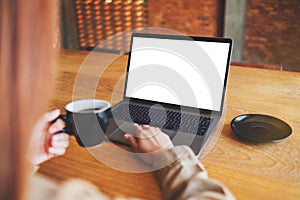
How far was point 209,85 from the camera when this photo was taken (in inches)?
44.2

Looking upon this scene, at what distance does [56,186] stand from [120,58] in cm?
141

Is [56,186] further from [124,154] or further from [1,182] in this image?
[124,154]

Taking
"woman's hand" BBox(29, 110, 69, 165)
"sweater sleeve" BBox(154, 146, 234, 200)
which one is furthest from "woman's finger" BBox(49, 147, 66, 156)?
"sweater sleeve" BBox(154, 146, 234, 200)

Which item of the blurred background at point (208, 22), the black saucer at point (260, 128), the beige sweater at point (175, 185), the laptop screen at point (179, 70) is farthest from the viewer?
the blurred background at point (208, 22)

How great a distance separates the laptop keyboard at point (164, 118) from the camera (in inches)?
40.1

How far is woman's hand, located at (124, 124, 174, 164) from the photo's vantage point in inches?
34.3

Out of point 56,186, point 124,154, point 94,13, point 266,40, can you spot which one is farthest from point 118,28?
point 56,186

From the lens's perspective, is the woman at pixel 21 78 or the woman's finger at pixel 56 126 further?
the woman's finger at pixel 56 126

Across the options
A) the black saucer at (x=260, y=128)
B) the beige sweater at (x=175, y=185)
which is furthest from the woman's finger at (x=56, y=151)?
the black saucer at (x=260, y=128)

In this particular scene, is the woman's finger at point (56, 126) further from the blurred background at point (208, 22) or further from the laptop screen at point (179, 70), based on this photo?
the blurred background at point (208, 22)

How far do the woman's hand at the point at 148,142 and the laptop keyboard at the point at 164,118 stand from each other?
11 centimetres

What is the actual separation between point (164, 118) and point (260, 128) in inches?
12.4

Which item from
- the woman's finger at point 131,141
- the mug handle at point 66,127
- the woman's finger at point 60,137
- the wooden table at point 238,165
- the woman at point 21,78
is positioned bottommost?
the wooden table at point 238,165

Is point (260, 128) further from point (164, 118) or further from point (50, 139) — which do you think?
point (50, 139)
